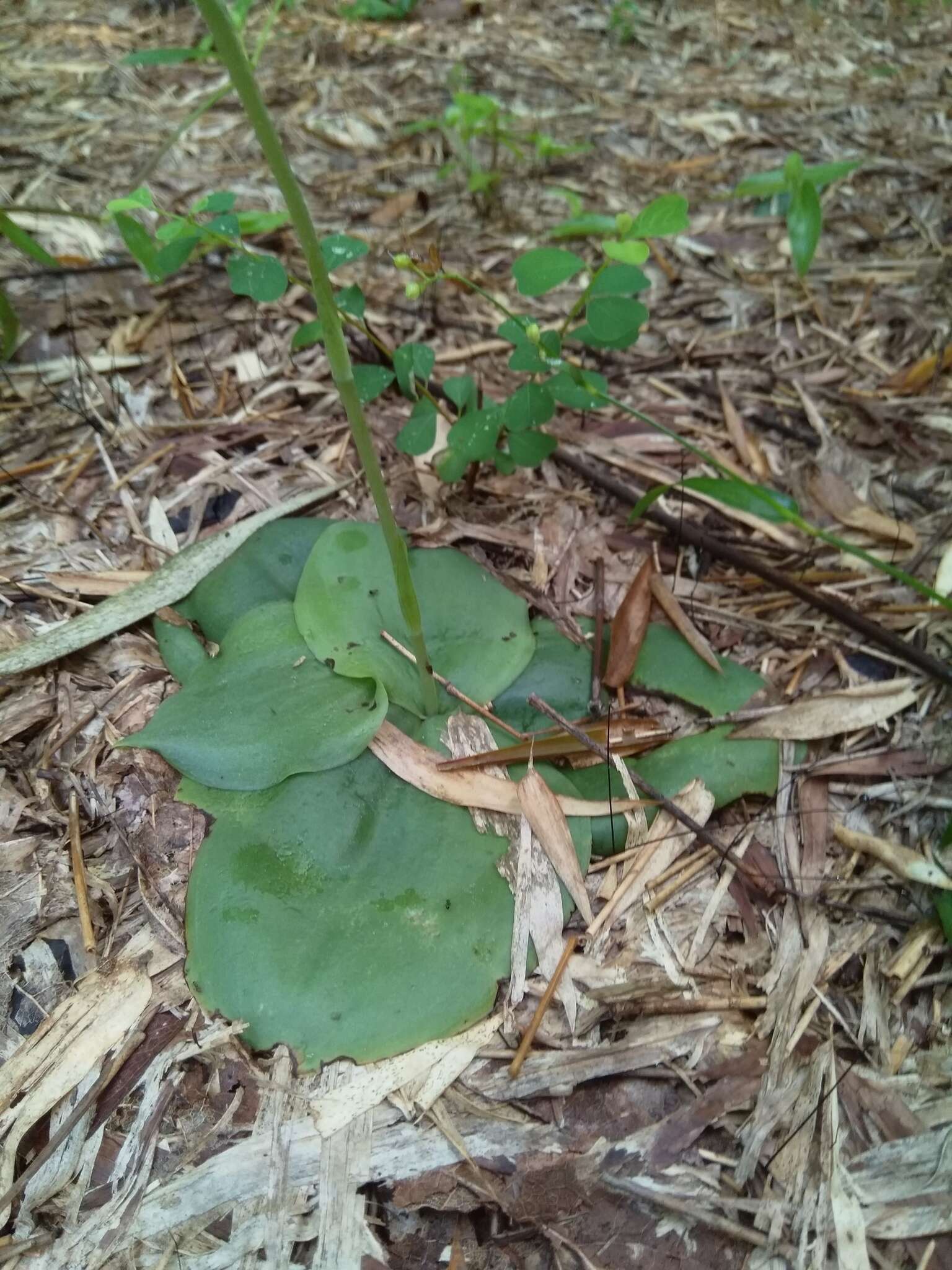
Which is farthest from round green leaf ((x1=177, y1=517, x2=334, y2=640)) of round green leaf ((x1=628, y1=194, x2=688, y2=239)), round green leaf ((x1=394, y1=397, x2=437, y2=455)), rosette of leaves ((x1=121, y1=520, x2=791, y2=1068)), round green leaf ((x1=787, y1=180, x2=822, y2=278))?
round green leaf ((x1=787, y1=180, x2=822, y2=278))

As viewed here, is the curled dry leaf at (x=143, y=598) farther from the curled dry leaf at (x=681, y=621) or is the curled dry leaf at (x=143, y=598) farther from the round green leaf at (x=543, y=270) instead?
the curled dry leaf at (x=681, y=621)

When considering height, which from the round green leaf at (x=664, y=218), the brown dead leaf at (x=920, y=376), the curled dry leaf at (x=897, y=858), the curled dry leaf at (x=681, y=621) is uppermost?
the round green leaf at (x=664, y=218)

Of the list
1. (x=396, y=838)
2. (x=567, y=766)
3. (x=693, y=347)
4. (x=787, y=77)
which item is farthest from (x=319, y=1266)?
(x=787, y=77)

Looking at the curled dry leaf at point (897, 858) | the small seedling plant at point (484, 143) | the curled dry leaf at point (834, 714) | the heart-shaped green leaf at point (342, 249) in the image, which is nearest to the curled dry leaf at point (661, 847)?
the curled dry leaf at point (834, 714)

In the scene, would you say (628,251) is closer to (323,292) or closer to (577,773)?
(323,292)

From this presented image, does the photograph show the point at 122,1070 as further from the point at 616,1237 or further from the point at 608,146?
the point at 608,146

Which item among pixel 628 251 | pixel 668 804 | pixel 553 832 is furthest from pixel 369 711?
pixel 628 251
